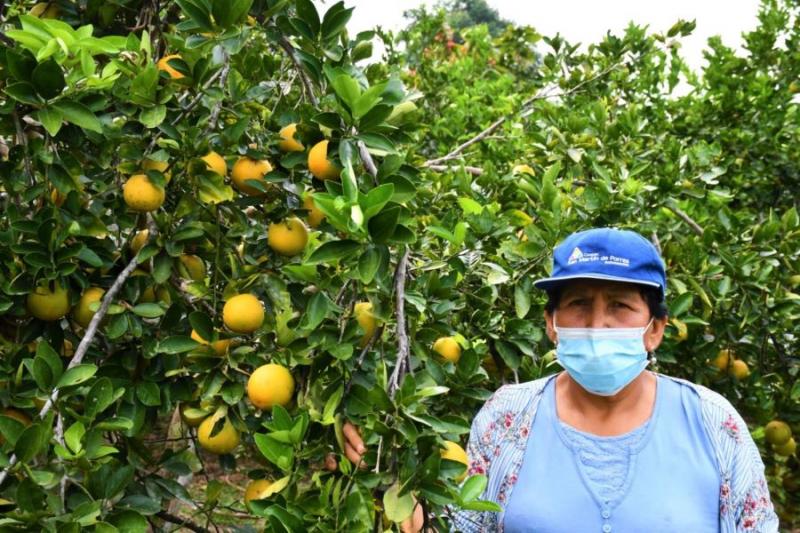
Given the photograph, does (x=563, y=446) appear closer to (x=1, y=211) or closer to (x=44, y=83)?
(x=44, y=83)

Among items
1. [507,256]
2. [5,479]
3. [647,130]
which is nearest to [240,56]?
[507,256]

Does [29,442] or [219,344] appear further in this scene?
[219,344]

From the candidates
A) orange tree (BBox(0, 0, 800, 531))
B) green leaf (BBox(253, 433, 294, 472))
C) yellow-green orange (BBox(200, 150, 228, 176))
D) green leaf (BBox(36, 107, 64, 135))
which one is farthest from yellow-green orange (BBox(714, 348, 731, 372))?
green leaf (BBox(36, 107, 64, 135))

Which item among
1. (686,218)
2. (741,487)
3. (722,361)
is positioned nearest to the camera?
(741,487)

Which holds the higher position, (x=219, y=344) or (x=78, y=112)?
(x=78, y=112)

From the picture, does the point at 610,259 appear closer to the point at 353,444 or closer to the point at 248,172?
the point at 353,444

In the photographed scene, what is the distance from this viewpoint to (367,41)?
202cm

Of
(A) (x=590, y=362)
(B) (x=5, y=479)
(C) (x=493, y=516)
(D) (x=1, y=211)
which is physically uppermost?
(D) (x=1, y=211)

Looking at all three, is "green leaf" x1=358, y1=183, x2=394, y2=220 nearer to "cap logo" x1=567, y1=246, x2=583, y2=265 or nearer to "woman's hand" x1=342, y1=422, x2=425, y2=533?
"woman's hand" x1=342, y1=422, x2=425, y2=533

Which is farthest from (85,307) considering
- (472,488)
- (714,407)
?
(714,407)

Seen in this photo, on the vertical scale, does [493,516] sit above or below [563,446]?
below

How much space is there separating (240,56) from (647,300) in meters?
1.31

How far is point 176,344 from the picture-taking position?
1.85 m

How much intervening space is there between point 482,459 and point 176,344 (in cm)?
76
